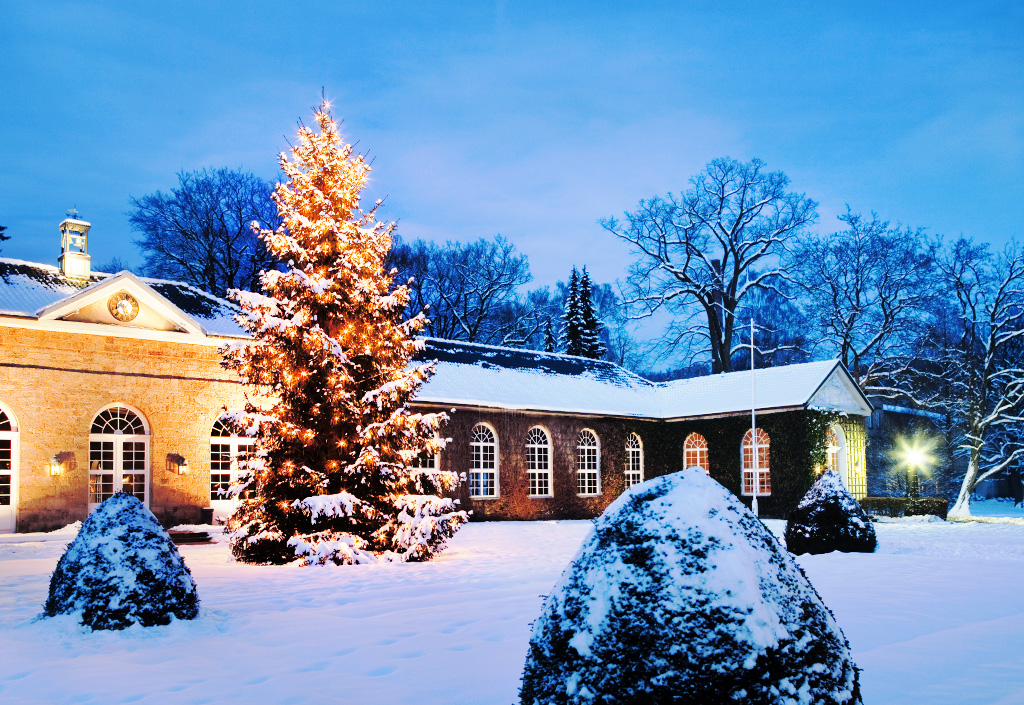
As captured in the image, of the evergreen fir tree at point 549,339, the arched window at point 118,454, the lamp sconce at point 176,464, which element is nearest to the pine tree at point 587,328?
the evergreen fir tree at point 549,339

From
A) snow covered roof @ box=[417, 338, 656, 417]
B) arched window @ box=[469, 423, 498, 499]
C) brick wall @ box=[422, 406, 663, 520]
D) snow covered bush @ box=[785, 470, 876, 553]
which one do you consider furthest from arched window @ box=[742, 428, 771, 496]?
snow covered bush @ box=[785, 470, 876, 553]

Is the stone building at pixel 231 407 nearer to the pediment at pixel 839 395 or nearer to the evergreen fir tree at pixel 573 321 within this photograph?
the pediment at pixel 839 395

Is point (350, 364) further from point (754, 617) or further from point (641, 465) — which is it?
point (641, 465)

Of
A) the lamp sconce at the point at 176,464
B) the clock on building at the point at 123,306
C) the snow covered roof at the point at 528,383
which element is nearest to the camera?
the clock on building at the point at 123,306

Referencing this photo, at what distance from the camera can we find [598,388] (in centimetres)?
3036

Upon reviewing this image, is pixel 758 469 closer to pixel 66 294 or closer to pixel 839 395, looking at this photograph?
pixel 839 395

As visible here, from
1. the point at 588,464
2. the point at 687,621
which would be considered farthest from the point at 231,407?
the point at 687,621

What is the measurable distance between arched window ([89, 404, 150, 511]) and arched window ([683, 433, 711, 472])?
18042 mm

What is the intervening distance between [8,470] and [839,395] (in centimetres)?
2450

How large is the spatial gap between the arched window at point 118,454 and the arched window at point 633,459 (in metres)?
16.3

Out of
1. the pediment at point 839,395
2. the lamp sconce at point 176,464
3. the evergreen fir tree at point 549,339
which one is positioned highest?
the evergreen fir tree at point 549,339

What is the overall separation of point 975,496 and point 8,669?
5129 cm

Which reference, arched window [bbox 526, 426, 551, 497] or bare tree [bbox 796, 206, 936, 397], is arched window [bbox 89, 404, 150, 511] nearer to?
arched window [bbox 526, 426, 551, 497]

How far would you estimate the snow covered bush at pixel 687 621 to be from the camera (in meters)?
3.43
